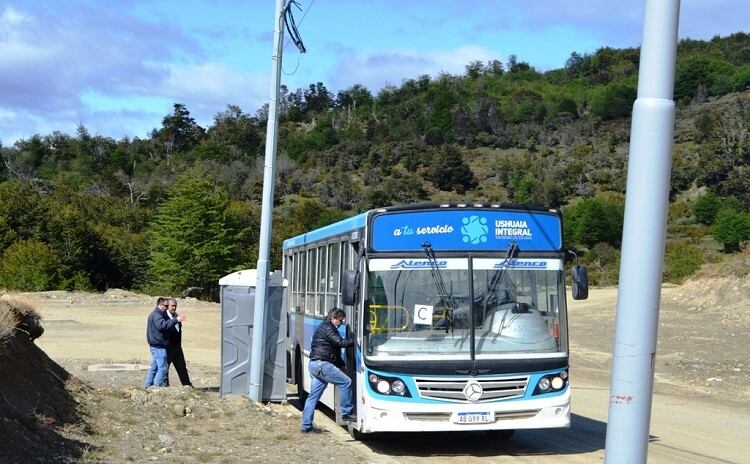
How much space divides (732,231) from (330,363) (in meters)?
72.7

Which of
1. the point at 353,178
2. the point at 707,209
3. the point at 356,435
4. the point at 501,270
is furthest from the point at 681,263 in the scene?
the point at 353,178

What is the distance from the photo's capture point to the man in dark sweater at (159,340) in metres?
17.4

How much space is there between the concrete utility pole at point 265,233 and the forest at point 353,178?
3325cm

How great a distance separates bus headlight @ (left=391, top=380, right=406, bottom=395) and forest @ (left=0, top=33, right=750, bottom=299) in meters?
37.0

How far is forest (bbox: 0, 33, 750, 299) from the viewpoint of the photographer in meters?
72.7

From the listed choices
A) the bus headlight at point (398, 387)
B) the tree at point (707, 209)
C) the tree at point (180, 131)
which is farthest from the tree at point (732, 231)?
the tree at point (180, 131)

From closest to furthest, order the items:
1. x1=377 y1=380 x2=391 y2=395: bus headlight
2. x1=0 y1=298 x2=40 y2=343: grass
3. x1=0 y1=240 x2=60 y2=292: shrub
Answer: x1=377 y1=380 x2=391 y2=395: bus headlight
x1=0 y1=298 x2=40 y2=343: grass
x1=0 y1=240 x2=60 y2=292: shrub

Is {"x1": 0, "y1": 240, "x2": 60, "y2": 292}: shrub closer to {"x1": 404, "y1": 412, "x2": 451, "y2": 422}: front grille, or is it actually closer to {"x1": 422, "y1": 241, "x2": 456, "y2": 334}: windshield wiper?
{"x1": 422, "y1": 241, "x2": 456, "y2": 334}: windshield wiper

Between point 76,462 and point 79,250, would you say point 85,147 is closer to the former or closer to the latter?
point 79,250

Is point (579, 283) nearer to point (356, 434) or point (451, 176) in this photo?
point (356, 434)

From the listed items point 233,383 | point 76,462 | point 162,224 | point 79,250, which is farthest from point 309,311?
point 162,224

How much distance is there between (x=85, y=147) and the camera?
168m

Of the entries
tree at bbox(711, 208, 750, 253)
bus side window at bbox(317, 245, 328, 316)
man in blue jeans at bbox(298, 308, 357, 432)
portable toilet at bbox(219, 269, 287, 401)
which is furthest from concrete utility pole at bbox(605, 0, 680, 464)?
tree at bbox(711, 208, 750, 253)

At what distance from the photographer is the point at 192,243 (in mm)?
73250
